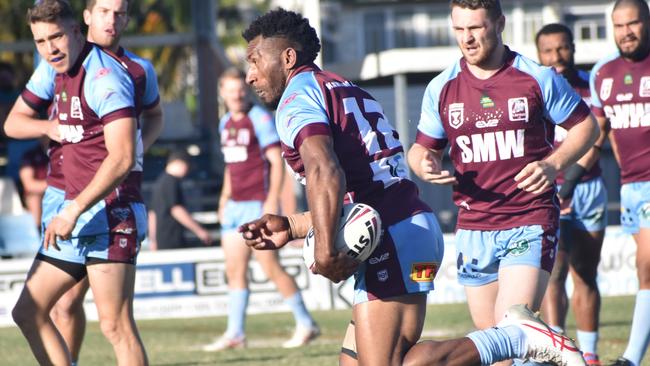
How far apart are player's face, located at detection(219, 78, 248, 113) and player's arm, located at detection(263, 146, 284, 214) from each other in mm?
503

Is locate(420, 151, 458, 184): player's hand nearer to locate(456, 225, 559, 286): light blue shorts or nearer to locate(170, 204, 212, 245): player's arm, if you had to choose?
locate(456, 225, 559, 286): light blue shorts

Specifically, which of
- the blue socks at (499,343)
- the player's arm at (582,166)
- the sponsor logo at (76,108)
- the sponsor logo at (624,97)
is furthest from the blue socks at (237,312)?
the blue socks at (499,343)

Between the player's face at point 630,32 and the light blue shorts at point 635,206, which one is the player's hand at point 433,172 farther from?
the player's face at point 630,32

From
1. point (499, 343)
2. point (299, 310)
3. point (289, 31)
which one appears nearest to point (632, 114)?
point (499, 343)

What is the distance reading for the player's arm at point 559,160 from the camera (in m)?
5.91

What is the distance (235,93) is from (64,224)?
467 centimetres

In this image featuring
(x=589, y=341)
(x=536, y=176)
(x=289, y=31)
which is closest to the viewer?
(x=289, y=31)

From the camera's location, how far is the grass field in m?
9.64

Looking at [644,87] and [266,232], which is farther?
[644,87]

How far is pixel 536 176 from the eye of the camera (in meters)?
5.89

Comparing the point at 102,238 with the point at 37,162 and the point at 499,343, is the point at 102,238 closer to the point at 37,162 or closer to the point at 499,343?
the point at 499,343

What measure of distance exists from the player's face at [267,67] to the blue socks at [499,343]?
1479 millimetres

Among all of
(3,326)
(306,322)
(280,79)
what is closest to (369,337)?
(280,79)

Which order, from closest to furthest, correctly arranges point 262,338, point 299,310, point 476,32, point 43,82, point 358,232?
point 358,232, point 476,32, point 43,82, point 299,310, point 262,338
